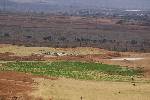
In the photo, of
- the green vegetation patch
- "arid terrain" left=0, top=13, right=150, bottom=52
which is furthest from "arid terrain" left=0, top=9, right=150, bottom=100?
"arid terrain" left=0, top=13, right=150, bottom=52

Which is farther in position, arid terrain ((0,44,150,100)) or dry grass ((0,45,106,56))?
dry grass ((0,45,106,56))

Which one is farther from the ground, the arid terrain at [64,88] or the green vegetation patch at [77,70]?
the arid terrain at [64,88]

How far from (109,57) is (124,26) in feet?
188

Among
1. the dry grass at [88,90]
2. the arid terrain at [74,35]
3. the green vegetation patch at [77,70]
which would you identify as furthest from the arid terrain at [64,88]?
the arid terrain at [74,35]

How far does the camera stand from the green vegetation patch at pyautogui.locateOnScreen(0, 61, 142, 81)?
117ft

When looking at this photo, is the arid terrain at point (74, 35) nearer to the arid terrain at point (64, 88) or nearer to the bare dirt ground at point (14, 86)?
the arid terrain at point (64, 88)

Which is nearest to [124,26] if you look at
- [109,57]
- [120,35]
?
[120,35]

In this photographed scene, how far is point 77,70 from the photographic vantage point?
38.5 meters

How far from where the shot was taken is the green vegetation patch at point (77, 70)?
3566 cm

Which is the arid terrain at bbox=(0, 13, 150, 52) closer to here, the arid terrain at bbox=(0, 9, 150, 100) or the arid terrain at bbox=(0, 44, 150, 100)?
the arid terrain at bbox=(0, 9, 150, 100)

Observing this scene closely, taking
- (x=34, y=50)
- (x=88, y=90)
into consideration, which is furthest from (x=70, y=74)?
(x=34, y=50)

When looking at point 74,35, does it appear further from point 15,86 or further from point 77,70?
point 15,86

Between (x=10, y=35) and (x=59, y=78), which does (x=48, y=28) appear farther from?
(x=59, y=78)

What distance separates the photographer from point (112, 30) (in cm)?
9819
